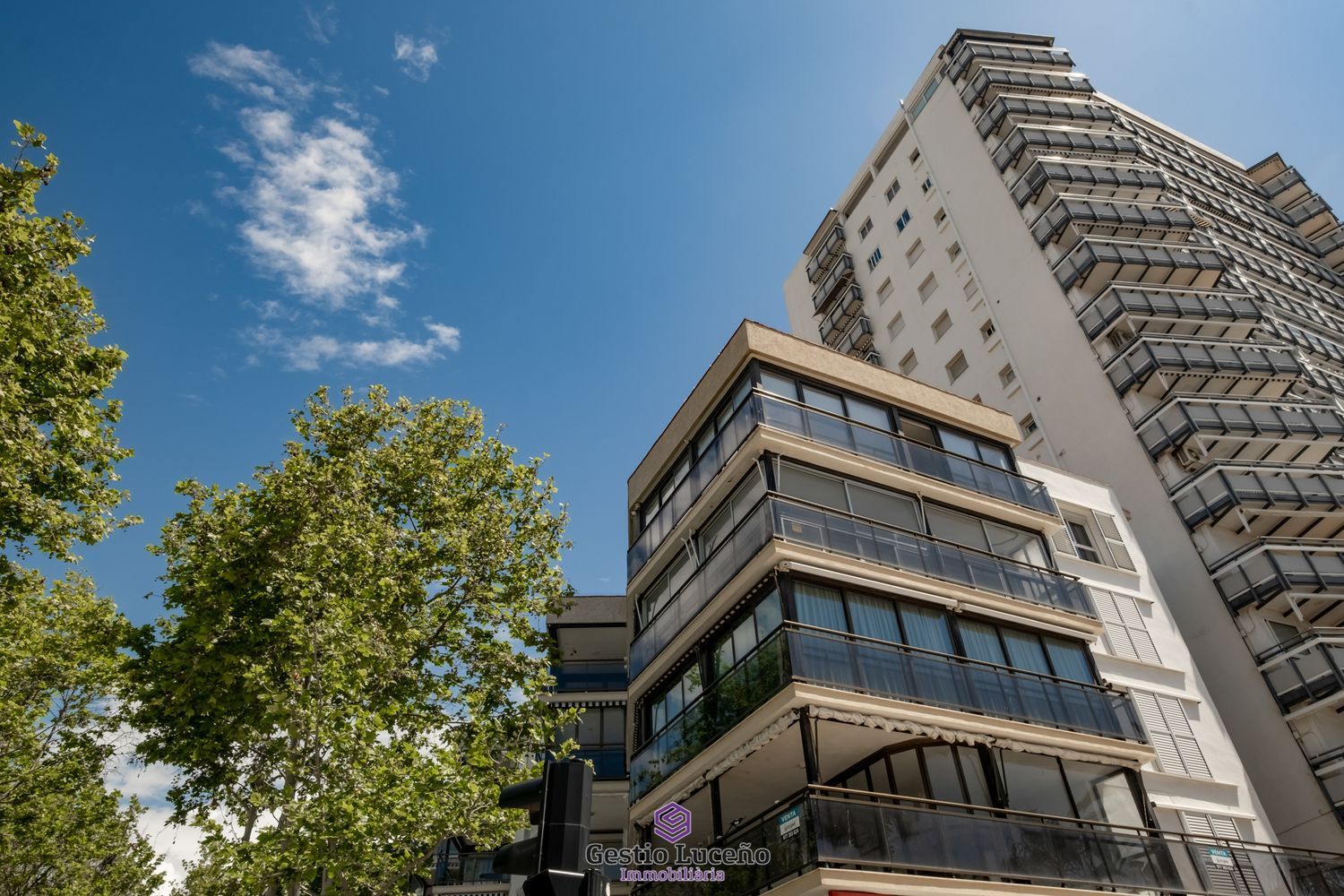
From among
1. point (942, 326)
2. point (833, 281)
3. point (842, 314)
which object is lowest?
point (942, 326)

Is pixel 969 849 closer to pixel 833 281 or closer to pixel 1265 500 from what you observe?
pixel 1265 500

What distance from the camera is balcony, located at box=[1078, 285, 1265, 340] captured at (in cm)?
3158

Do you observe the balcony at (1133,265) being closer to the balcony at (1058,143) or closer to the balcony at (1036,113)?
the balcony at (1058,143)

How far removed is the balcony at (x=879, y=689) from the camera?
14531mm

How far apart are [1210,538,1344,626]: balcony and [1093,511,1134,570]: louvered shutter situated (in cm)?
435

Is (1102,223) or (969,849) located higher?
(1102,223)

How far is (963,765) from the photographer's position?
15070 millimetres

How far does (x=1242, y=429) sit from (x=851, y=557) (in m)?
19.5

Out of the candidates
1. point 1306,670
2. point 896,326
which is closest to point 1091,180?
point 896,326

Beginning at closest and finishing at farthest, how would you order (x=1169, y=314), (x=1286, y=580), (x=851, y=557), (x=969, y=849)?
(x=969, y=849) → (x=851, y=557) → (x=1286, y=580) → (x=1169, y=314)

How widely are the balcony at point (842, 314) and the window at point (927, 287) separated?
402 cm

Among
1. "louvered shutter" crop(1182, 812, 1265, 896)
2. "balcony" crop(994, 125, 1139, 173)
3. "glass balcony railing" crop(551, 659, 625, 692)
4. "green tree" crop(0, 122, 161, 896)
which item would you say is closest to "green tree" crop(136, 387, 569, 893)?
"green tree" crop(0, 122, 161, 896)

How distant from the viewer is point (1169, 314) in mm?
31812

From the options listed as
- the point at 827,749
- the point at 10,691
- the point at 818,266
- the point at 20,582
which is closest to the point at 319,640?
the point at 20,582
